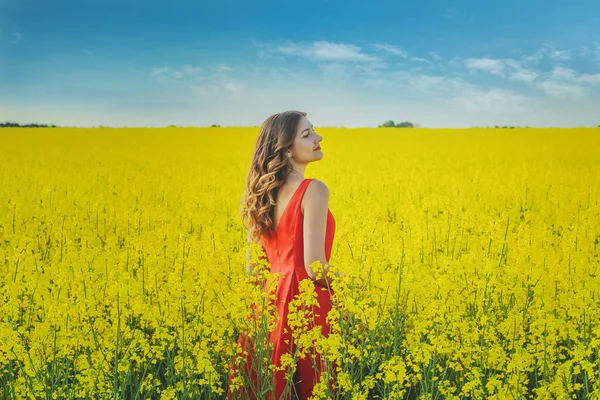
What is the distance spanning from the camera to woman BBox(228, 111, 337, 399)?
340 cm

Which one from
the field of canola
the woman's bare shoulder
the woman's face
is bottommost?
the field of canola

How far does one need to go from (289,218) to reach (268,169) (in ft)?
1.04

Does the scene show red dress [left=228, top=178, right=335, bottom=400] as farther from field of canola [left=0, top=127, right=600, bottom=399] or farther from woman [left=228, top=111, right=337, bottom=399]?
field of canola [left=0, top=127, right=600, bottom=399]

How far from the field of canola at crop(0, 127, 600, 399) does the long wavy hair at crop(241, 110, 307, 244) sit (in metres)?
0.39

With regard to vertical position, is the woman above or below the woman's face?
below

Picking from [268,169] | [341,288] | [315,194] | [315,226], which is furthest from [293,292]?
[268,169]

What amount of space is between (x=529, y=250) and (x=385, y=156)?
62.8 feet

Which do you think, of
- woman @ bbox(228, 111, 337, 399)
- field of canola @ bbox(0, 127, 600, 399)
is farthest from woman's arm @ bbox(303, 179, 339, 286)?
field of canola @ bbox(0, 127, 600, 399)

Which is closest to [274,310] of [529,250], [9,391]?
[9,391]

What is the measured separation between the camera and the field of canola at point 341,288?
3121 millimetres

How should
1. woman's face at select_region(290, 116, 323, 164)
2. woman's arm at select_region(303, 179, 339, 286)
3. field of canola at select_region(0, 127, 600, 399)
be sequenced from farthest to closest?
woman's face at select_region(290, 116, 323, 164) → woman's arm at select_region(303, 179, 339, 286) → field of canola at select_region(0, 127, 600, 399)

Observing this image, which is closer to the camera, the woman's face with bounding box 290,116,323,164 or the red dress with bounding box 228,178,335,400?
the red dress with bounding box 228,178,335,400

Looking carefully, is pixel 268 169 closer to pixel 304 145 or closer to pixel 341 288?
pixel 304 145

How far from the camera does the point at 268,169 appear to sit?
11.9ft
